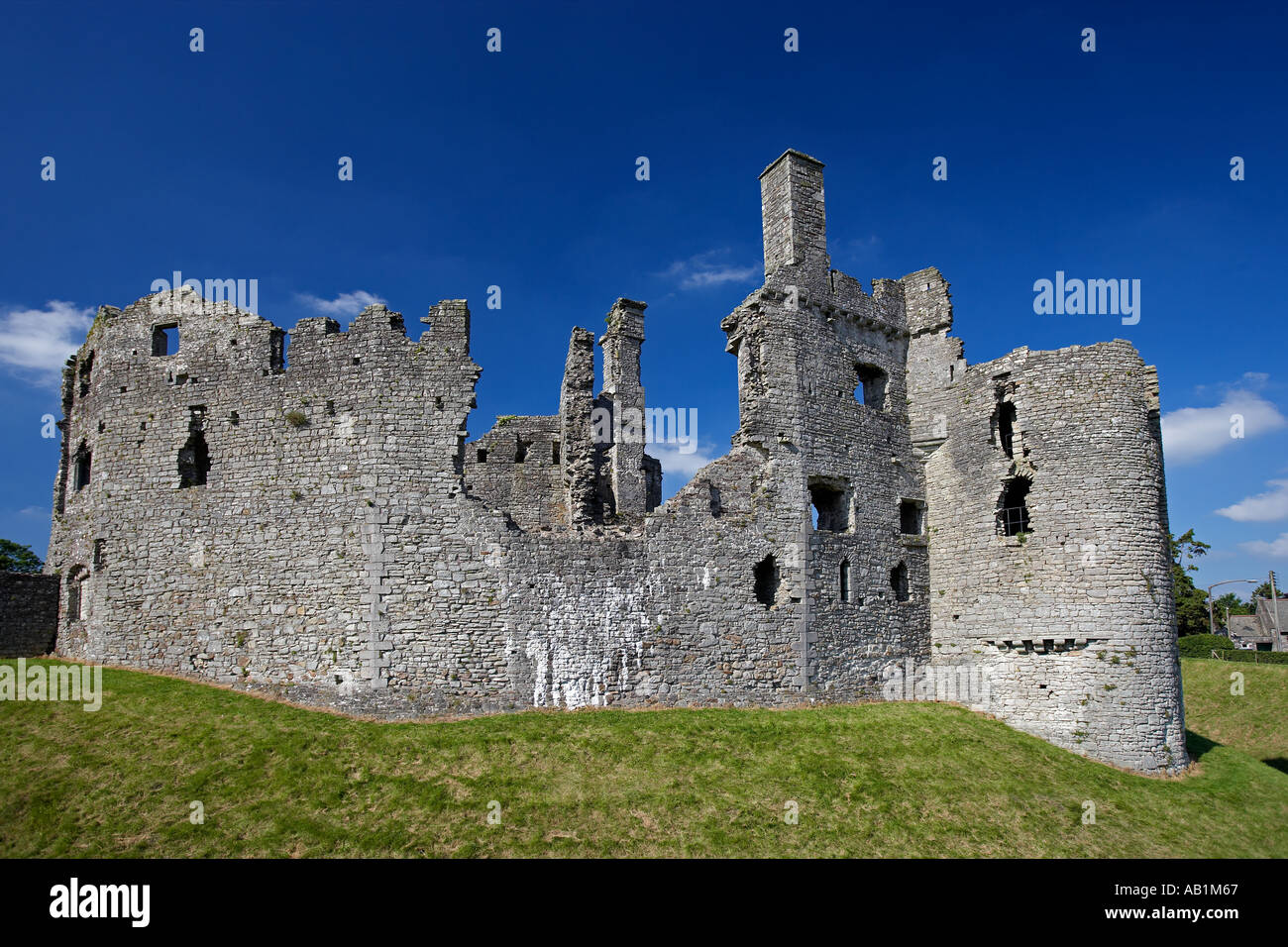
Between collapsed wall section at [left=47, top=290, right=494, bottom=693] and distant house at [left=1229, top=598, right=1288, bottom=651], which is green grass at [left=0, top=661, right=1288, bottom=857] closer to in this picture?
collapsed wall section at [left=47, top=290, right=494, bottom=693]

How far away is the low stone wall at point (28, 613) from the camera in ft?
68.0

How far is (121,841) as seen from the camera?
41.1ft

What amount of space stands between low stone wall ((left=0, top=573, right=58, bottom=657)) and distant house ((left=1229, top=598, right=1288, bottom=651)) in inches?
2910

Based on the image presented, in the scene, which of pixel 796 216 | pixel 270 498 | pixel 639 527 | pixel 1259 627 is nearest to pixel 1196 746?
pixel 639 527

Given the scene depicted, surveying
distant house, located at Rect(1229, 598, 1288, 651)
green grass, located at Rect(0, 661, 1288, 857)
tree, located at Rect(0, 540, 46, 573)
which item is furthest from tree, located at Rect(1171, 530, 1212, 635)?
tree, located at Rect(0, 540, 46, 573)

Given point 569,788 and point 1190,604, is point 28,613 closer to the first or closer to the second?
point 569,788

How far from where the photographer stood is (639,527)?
A: 20.2 meters

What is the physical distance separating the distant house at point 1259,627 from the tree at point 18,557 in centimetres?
8521

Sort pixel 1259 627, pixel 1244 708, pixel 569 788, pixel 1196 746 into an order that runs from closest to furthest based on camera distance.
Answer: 1. pixel 569 788
2. pixel 1196 746
3. pixel 1244 708
4. pixel 1259 627

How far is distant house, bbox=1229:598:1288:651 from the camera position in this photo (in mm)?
62500

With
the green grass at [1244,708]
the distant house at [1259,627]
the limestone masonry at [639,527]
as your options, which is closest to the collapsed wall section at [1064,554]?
the limestone masonry at [639,527]

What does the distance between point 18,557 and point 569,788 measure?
2066 inches

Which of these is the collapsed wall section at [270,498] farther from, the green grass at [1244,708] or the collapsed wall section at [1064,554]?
the green grass at [1244,708]
